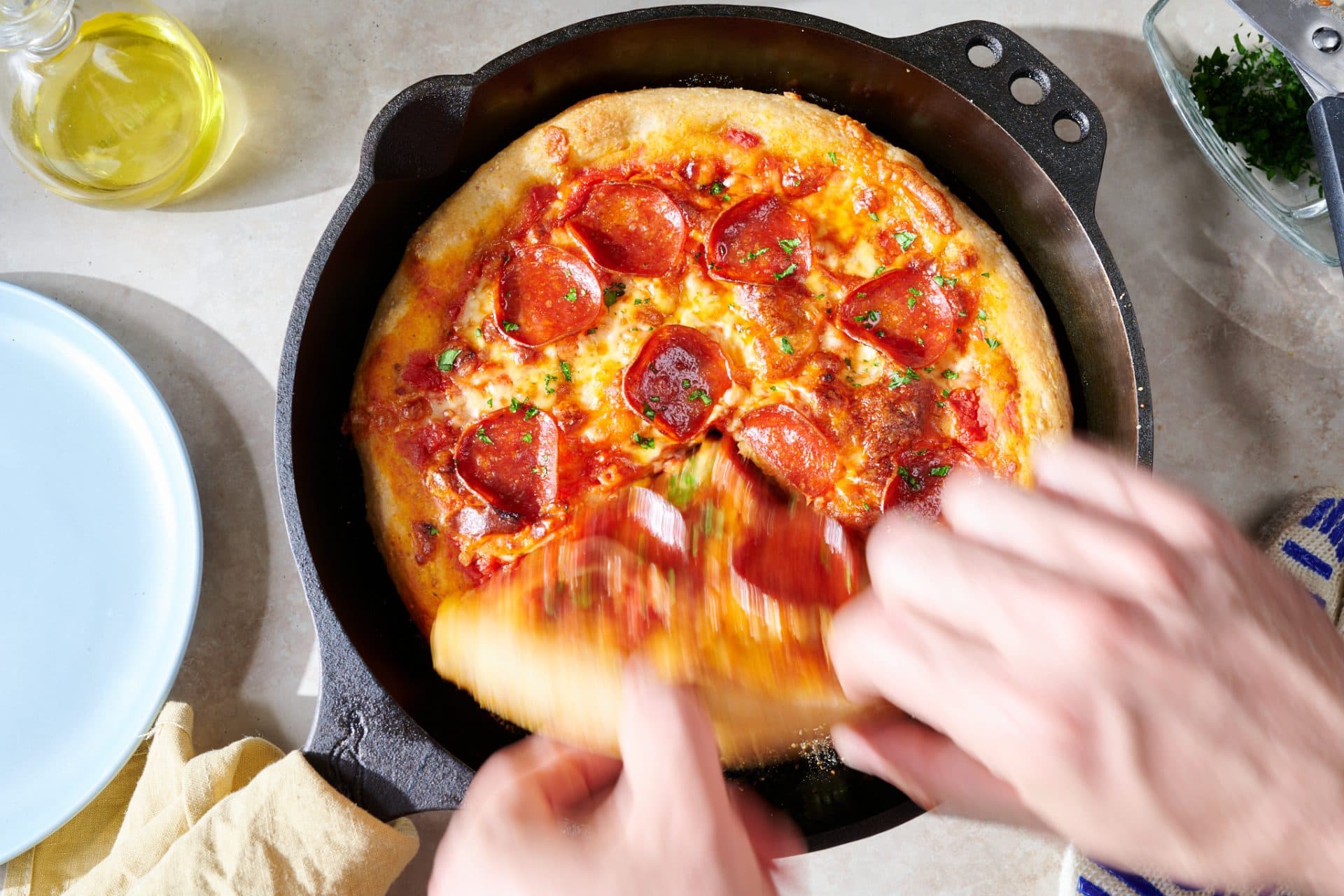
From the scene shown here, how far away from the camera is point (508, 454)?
7.60ft

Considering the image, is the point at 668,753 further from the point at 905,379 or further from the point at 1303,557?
the point at 1303,557

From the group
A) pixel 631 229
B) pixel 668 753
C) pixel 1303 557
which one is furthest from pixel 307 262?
pixel 1303 557

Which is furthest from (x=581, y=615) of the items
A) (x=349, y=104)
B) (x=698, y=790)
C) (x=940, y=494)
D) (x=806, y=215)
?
(x=349, y=104)

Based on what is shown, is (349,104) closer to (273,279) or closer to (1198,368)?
(273,279)

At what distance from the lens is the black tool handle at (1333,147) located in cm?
221

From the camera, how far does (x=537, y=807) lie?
1.58 m

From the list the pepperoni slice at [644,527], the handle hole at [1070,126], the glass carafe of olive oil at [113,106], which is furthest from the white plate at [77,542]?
the handle hole at [1070,126]

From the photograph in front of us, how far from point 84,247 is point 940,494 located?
247 cm

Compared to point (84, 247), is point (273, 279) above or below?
above

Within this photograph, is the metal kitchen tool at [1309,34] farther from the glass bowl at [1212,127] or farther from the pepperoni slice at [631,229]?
the pepperoni slice at [631,229]

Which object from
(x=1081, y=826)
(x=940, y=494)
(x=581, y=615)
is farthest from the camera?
(x=940, y=494)

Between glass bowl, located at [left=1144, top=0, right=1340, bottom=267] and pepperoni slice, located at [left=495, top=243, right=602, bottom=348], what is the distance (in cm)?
176

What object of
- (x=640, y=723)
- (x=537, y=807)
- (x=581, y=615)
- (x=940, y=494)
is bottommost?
(x=537, y=807)

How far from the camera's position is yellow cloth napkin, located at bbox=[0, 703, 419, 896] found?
2.12 metres
